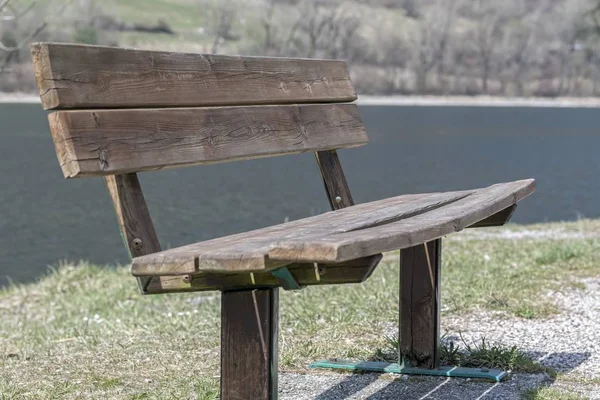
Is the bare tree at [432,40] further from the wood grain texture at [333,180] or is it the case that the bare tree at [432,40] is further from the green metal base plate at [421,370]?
the green metal base plate at [421,370]

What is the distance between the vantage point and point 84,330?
207 inches

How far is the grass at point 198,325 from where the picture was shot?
3.72 m

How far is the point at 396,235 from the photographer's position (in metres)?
2.35

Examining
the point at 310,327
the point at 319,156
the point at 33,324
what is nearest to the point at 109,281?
the point at 33,324

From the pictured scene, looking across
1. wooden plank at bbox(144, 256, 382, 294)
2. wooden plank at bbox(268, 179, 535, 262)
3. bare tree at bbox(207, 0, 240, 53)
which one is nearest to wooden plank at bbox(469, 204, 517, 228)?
wooden plank at bbox(268, 179, 535, 262)

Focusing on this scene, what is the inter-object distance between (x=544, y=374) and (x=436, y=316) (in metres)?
0.53

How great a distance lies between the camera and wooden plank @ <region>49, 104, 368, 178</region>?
261 cm

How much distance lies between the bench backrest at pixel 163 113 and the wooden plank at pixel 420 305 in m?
0.58

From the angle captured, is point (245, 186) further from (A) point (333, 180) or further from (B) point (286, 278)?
(B) point (286, 278)

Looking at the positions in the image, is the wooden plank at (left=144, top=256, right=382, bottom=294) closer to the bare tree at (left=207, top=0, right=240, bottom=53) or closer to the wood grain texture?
the wood grain texture

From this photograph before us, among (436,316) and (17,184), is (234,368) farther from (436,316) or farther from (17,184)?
(17,184)

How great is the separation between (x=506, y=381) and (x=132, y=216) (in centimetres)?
171

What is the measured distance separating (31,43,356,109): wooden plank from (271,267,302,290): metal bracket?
32.8 inches

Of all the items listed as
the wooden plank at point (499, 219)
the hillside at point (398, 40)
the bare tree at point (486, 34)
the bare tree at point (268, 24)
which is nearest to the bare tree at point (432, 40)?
the hillside at point (398, 40)
